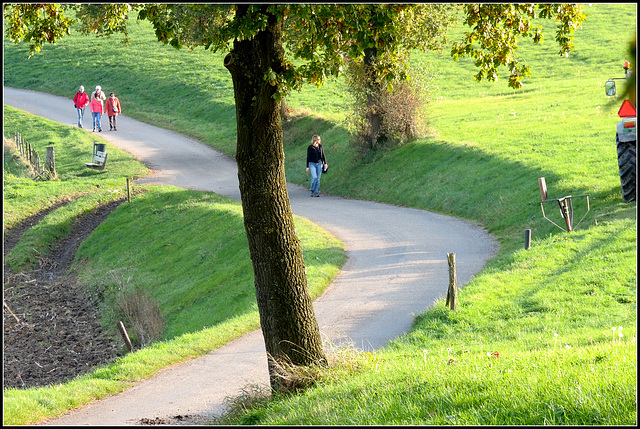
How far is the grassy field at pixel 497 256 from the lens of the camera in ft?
19.9

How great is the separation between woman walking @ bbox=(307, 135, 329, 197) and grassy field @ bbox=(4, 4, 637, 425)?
149 cm

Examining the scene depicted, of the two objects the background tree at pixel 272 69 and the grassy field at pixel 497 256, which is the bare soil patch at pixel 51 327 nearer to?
the grassy field at pixel 497 256

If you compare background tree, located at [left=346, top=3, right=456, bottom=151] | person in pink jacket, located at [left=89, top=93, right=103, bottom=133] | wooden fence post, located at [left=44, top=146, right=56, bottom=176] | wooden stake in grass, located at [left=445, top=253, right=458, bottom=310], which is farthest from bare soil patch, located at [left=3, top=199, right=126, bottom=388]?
person in pink jacket, located at [left=89, top=93, right=103, bottom=133]

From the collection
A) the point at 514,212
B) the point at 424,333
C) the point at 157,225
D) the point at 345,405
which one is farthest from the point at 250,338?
the point at 157,225

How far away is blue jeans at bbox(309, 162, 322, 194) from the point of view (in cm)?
2481

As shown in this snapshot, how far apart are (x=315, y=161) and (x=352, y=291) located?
433 inches

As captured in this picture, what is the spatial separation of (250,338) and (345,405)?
5.60 m

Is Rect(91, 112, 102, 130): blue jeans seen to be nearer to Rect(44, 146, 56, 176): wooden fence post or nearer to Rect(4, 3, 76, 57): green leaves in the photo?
Rect(44, 146, 56, 176): wooden fence post

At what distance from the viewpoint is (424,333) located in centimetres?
1082

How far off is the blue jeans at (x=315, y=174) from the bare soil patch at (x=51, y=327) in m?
8.32

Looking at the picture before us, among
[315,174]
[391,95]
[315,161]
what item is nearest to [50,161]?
[315,174]

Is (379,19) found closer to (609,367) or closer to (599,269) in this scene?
(609,367)

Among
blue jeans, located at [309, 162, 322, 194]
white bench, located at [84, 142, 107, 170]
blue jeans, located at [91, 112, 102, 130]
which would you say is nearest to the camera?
blue jeans, located at [309, 162, 322, 194]

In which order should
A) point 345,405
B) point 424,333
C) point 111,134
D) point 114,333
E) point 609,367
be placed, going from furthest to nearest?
1. point 111,134
2. point 114,333
3. point 424,333
4. point 345,405
5. point 609,367
